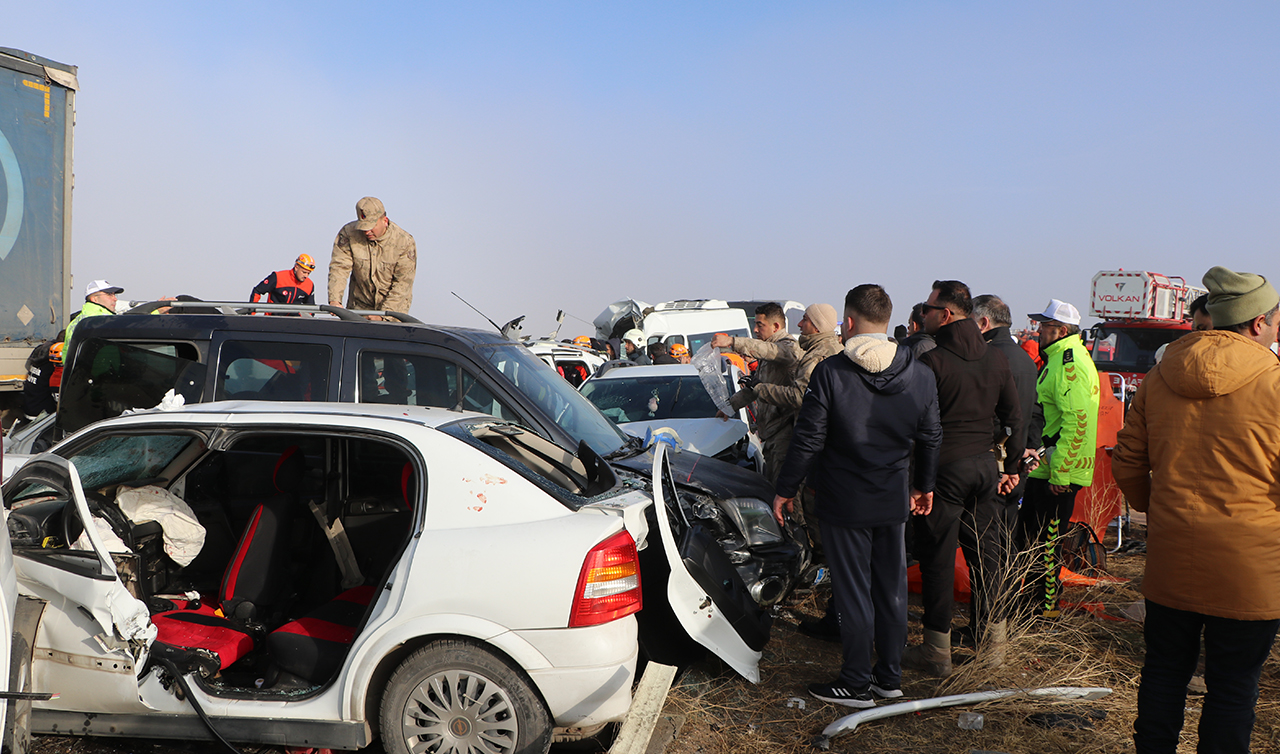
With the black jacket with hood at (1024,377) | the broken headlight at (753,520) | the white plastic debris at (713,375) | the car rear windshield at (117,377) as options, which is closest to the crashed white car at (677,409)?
the white plastic debris at (713,375)

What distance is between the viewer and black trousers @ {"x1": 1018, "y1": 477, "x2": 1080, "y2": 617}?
5.02 metres

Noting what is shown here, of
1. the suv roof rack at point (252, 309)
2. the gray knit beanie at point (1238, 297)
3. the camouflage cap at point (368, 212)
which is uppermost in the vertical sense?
the camouflage cap at point (368, 212)

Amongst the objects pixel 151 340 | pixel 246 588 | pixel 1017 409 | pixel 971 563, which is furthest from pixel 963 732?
pixel 151 340

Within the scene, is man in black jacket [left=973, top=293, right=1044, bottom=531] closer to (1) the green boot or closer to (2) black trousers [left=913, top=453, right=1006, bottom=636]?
(2) black trousers [left=913, top=453, right=1006, bottom=636]

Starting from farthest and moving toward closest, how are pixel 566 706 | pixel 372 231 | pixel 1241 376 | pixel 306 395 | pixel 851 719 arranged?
1. pixel 372 231
2. pixel 306 395
3. pixel 851 719
4. pixel 566 706
5. pixel 1241 376

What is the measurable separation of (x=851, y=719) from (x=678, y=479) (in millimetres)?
1632

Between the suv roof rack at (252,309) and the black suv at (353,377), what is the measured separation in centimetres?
22

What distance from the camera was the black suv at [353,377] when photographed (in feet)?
15.1

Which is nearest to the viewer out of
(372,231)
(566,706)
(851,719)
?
(566,706)

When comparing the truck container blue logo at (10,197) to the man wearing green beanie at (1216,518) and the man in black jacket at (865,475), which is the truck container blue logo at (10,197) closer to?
the man in black jacket at (865,475)

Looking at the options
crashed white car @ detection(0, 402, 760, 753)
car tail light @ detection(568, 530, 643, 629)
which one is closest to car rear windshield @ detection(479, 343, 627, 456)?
crashed white car @ detection(0, 402, 760, 753)

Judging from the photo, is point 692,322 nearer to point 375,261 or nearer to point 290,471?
point 375,261

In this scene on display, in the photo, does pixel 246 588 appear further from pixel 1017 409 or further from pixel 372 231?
pixel 1017 409

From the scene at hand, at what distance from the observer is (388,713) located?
10.2ft
